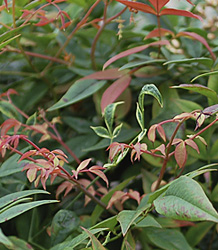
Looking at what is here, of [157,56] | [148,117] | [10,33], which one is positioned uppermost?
[10,33]

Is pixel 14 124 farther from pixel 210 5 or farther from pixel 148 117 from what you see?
pixel 210 5

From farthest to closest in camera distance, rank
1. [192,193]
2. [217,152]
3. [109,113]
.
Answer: [217,152] → [109,113] → [192,193]

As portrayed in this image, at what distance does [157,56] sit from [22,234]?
0.32 meters

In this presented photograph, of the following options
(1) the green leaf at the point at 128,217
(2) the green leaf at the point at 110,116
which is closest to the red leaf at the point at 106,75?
(2) the green leaf at the point at 110,116

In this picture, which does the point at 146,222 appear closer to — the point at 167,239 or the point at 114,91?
the point at 167,239

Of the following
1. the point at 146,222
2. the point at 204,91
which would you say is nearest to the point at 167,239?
the point at 146,222

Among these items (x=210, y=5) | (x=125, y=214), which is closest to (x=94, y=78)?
(x=125, y=214)

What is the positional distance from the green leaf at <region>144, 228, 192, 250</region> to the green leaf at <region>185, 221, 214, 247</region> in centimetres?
9

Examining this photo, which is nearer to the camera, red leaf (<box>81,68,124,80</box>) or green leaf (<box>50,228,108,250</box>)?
green leaf (<box>50,228,108,250</box>)

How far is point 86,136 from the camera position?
0.61 meters

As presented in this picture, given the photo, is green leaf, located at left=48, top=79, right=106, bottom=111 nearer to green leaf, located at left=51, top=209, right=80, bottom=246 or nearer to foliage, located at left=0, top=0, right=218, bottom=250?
foliage, located at left=0, top=0, right=218, bottom=250

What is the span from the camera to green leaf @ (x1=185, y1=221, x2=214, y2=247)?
0.54 metres

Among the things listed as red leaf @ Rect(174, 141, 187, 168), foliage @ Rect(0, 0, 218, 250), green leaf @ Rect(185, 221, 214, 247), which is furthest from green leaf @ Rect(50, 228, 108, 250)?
green leaf @ Rect(185, 221, 214, 247)

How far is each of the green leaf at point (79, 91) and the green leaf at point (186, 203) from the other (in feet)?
0.69
